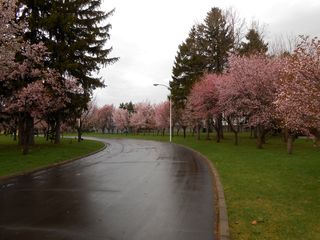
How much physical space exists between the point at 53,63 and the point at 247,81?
14.9m

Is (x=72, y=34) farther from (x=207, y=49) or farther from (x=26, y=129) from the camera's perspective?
(x=207, y=49)

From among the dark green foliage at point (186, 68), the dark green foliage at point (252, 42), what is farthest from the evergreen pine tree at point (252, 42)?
the dark green foliage at point (186, 68)

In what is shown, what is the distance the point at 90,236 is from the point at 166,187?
540 centimetres

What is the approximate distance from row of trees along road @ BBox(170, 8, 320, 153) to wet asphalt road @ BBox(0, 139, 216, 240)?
4.37m

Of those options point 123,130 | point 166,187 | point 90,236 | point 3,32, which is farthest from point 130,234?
point 123,130

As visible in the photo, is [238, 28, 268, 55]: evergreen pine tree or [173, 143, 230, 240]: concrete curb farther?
[238, 28, 268, 55]: evergreen pine tree

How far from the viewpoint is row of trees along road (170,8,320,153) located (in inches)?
523

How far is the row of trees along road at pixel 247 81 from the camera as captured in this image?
13289 millimetres

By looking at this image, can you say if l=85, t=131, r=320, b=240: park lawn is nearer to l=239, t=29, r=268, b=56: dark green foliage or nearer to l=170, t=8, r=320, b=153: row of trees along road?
l=170, t=8, r=320, b=153: row of trees along road

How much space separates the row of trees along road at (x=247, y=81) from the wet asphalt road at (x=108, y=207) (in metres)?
4.37

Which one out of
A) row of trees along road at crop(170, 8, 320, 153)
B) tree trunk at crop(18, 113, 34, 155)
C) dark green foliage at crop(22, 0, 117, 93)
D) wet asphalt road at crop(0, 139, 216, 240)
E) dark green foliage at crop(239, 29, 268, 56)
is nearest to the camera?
wet asphalt road at crop(0, 139, 216, 240)

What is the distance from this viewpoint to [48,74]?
24.8 m

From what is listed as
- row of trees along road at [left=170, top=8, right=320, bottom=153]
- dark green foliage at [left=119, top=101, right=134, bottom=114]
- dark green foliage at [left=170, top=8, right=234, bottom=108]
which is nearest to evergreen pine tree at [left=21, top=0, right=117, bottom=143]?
row of trees along road at [left=170, top=8, right=320, bottom=153]

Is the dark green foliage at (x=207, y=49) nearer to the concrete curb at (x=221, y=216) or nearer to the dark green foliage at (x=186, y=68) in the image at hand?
the dark green foliage at (x=186, y=68)
